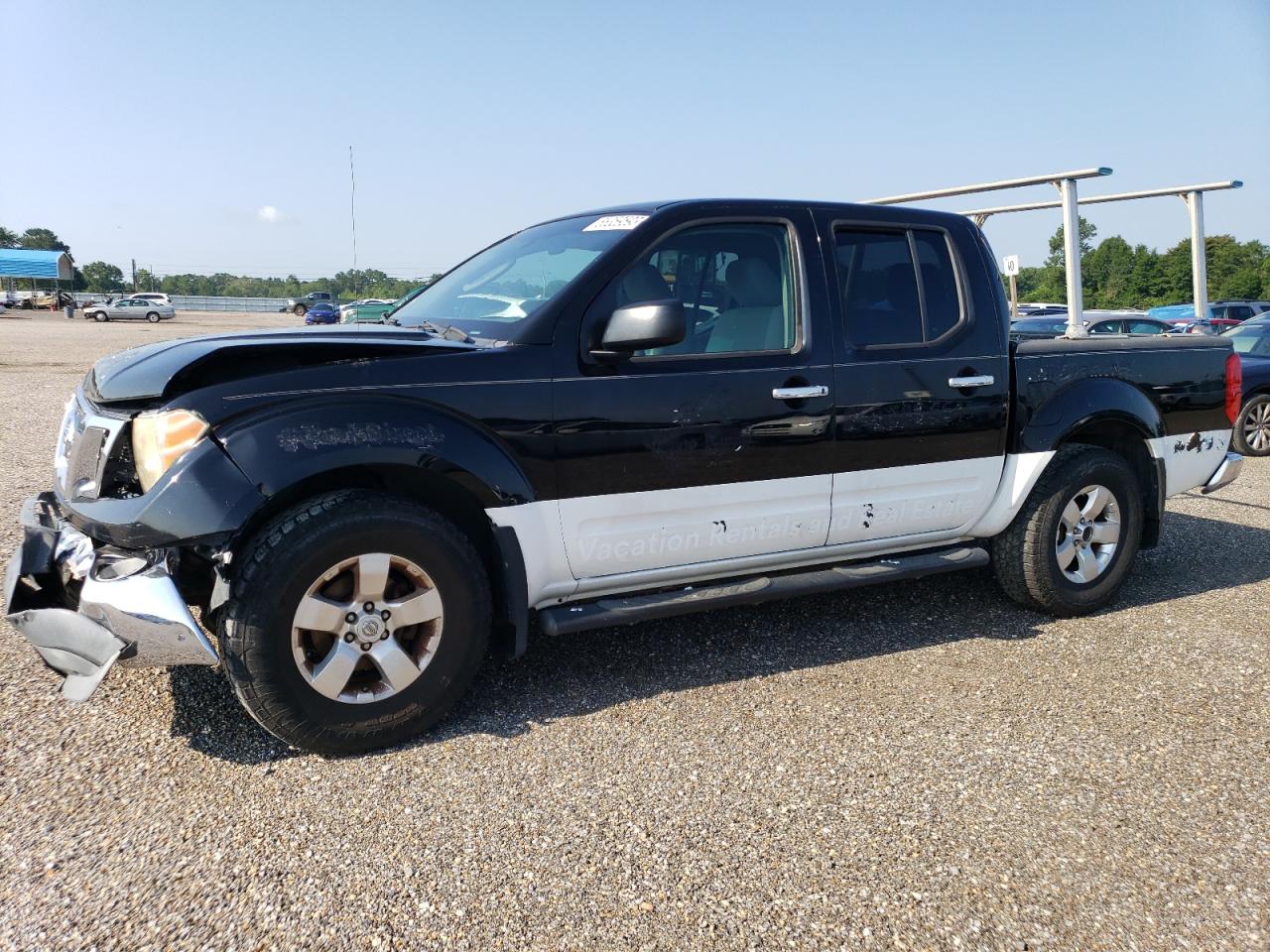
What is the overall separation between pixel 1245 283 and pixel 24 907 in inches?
2280

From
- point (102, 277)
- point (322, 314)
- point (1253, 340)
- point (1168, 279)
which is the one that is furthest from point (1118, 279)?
point (102, 277)

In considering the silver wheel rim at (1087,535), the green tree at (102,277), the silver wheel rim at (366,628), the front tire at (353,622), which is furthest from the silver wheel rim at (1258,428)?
the green tree at (102,277)

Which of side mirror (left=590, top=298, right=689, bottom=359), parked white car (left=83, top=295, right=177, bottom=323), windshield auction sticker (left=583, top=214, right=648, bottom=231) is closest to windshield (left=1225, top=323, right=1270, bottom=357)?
windshield auction sticker (left=583, top=214, right=648, bottom=231)

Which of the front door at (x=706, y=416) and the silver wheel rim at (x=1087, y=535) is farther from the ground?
the front door at (x=706, y=416)

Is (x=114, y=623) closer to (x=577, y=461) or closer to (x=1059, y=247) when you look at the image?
(x=577, y=461)

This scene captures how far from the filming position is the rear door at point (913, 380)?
4.18 meters

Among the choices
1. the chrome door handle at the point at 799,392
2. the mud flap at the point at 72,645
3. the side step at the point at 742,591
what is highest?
the chrome door handle at the point at 799,392

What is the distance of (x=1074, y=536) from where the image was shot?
15.8ft

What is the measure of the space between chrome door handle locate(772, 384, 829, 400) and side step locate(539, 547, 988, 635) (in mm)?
746

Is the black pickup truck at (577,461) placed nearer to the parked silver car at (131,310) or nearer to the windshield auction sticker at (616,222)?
the windshield auction sticker at (616,222)

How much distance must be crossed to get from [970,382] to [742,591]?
4.88 feet

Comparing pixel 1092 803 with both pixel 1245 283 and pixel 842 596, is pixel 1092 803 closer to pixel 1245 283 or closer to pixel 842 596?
pixel 842 596

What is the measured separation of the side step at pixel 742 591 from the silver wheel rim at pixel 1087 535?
50 centimetres

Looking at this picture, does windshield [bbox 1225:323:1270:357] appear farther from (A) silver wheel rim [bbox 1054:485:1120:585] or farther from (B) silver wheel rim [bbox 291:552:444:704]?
(B) silver wheel rim [bbox 291:552:444:704]
